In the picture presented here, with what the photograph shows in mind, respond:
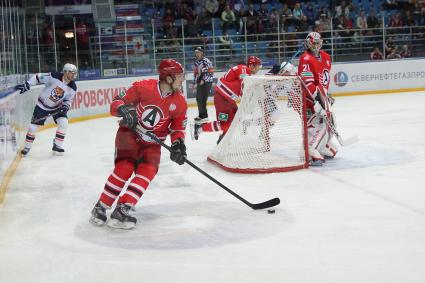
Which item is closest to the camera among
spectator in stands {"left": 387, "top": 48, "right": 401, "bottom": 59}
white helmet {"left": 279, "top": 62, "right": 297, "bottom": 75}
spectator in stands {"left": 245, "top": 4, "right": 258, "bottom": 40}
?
white helmet {"left": 279, "top": 62, "right": 297, "bottom": 75}

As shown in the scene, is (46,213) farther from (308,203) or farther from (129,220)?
(308,203)

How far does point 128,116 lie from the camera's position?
11.5ft

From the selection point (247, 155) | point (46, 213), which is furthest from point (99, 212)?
point (247, 155)

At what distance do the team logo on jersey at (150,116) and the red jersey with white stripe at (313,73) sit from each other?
2.03 metres

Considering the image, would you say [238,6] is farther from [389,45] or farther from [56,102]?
[56,102]

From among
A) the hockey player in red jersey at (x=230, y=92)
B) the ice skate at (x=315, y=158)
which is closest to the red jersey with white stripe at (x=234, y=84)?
the hockey player in red jersey at (x=230, y=92)

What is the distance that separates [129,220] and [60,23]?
7.44 m

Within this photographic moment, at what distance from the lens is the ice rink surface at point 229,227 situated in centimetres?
278

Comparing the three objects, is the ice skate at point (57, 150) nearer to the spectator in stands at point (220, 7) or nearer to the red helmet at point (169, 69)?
the red helmet at point (169, 69)

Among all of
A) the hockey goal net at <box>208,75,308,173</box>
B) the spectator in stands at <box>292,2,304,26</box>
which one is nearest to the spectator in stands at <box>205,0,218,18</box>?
the spectator in stands at <box>292,2,304,26</box>

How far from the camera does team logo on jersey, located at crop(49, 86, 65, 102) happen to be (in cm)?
678

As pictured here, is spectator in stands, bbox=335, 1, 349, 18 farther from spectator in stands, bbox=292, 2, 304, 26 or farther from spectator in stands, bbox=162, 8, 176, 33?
spectator in stands, bbox=162, 8, 176, 33

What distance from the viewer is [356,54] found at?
42.6 ft

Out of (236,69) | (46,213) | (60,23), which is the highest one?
(60,23)
